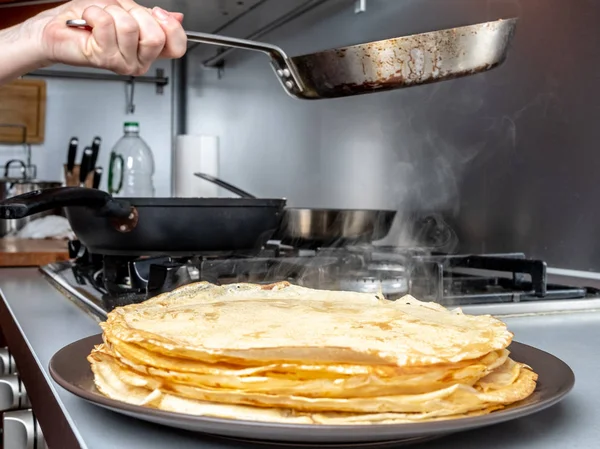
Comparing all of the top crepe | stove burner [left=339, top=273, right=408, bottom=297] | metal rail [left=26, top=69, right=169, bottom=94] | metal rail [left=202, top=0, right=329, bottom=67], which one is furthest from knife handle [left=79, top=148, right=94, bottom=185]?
the top crepe

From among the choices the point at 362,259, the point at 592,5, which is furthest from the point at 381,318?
the point at 592,5

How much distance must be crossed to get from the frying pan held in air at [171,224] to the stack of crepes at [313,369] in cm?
53

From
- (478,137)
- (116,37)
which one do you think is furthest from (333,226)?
(116,37)

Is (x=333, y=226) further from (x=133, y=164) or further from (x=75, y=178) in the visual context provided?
(x=75, y=178)

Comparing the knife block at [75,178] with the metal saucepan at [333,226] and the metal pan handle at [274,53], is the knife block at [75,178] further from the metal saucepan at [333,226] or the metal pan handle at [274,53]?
the metal pan handle at [274,53]

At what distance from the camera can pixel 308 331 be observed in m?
0.48

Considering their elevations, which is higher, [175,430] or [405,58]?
[405,58]

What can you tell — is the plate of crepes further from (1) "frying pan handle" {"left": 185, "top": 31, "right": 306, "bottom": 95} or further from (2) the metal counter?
(1) "frying pan handle" {"left": 185, "top": 31, "right": 306, "bottom": 95}

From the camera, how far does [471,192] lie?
5.17ft

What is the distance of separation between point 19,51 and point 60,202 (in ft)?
0.77

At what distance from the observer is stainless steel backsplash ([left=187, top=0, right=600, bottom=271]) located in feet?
4.42

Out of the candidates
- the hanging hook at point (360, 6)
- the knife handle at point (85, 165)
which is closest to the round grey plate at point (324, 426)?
the hanging hook at point (360, 6)

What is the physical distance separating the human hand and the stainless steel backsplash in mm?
843

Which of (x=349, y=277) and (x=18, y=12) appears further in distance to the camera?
(x=18, y=12)
